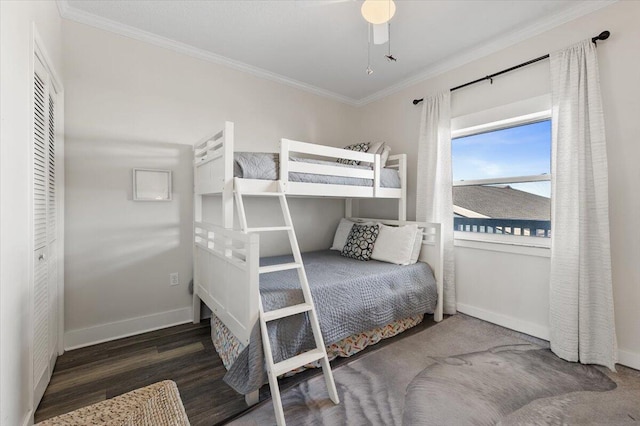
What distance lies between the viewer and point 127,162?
2.47 meters

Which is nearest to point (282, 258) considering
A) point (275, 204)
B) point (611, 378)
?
point (275, 204)

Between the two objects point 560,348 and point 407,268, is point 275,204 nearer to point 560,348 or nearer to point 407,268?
point 407,268

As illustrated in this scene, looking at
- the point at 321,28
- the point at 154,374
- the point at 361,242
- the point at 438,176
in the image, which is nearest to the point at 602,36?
the point at 438,176

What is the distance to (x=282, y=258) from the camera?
3070mm

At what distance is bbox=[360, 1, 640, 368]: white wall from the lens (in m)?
1.97

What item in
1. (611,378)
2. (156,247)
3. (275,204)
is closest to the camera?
(611,378)

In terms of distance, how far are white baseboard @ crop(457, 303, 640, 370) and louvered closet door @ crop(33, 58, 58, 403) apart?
3316mm

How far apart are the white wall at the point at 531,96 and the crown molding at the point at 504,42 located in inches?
1.6

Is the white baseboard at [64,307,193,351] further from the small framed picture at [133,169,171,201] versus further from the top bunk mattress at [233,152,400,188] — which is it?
the top bunk mattress at [233,152,400,188]

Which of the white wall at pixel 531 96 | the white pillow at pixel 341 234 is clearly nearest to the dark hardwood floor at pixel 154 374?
the white wall at pixel 531 96

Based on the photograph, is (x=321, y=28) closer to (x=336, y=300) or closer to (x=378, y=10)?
(x=378, y=10)

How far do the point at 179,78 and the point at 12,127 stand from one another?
1.75m

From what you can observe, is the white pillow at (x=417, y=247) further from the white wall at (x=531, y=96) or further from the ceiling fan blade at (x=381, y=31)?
the ceiling fan blade at (x=381, y=31)

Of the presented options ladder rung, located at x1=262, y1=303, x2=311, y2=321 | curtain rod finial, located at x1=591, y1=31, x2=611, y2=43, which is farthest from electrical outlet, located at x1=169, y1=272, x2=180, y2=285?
curtain rod finial, located at x1=591, y1=31, x2=611, y2=43
